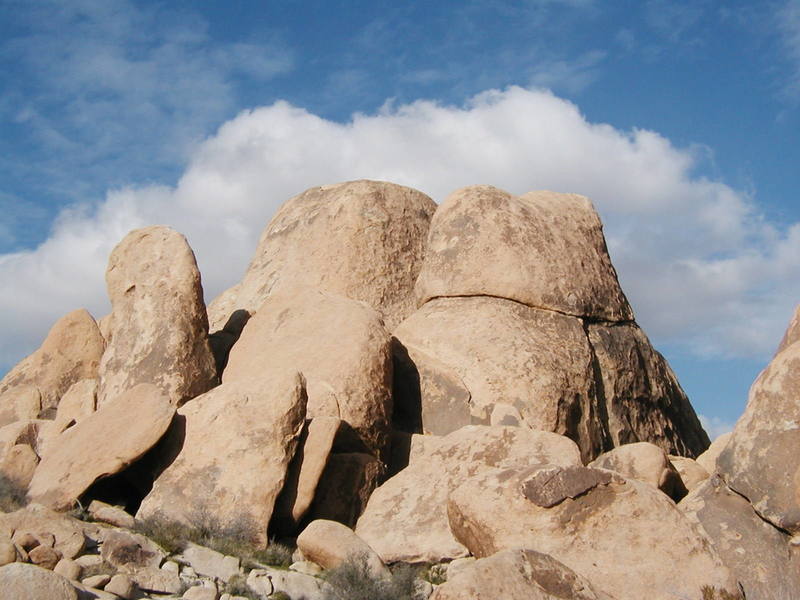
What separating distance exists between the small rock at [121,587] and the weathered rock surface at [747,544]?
14.9 feet

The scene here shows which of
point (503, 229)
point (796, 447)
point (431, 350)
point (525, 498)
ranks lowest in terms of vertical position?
point (525, 498)

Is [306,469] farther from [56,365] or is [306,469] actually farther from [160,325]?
[56,365]

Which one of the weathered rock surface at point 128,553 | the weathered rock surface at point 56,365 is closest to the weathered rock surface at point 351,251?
the weathered rock surface at point 56,365

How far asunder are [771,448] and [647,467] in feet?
5.06

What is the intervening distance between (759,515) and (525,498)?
6.59ft

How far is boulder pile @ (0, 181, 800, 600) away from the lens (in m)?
8.20

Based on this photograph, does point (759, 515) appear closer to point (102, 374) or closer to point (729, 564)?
point (729, 564)

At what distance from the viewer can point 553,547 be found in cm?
833

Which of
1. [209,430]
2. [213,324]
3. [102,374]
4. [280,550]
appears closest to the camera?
[280,550]

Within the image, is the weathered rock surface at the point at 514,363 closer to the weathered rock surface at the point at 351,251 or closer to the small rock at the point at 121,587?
the weathered rock surface at the point at 351,251

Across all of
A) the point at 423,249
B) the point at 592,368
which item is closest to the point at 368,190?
the point at 423,249

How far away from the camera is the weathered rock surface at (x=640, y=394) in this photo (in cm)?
1270

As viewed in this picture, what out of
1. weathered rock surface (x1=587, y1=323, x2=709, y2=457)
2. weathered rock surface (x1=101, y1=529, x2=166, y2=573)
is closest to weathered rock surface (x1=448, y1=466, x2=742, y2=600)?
weathered rock surface (x1=101, y1=529, x2=166, y2=573)

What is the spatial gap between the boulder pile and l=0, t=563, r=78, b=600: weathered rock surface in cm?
1
